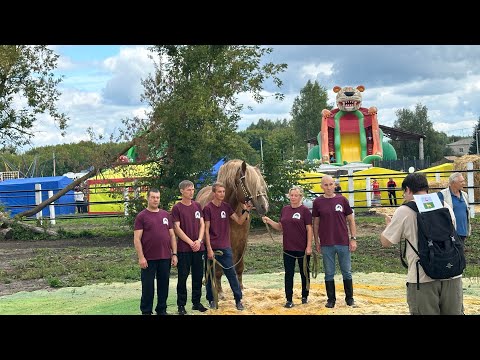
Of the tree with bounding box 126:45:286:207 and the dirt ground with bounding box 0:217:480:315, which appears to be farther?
the tree with bounding box 126:45:286:207

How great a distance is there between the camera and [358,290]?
7.82 metres

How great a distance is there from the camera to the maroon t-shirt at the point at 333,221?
688cm

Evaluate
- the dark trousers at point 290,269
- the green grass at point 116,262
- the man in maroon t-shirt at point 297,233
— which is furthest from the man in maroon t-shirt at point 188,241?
the green grass at point 116,262

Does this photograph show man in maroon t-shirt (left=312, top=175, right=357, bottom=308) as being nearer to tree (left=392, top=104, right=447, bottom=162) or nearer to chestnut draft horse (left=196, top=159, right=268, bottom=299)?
chestnut draft horse (left=196, top=159, right=268, bottom=299)

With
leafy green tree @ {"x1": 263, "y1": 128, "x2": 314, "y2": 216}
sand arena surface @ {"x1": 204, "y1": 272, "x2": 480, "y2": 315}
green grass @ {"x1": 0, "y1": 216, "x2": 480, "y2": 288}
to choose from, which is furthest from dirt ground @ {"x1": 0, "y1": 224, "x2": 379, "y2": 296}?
sand arena surface @ {"x1": 204, "y1": 272, "x2": 480, "y2": 315}

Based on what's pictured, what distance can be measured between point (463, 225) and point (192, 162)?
8.72 meters

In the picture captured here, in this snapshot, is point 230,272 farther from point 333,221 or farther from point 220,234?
point 333,221

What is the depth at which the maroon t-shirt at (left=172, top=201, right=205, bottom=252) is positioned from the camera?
6820 mm

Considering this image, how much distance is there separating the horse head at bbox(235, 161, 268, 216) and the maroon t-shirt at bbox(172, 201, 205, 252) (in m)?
0.54

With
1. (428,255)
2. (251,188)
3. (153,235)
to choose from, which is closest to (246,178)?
(251,188)

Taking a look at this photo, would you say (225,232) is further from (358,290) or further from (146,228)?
(358,290)

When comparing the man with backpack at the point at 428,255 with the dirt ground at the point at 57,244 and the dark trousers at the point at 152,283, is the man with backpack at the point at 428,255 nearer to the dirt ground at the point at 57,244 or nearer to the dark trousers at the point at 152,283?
the dark trousers at the point at 152,283
